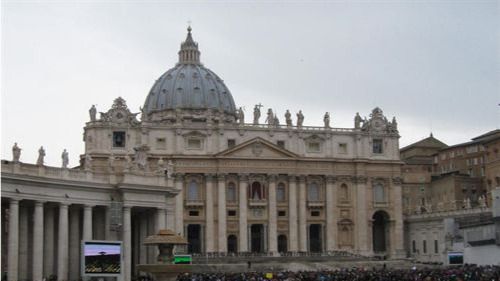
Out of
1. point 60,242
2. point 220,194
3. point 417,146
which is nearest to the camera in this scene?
point 60,242

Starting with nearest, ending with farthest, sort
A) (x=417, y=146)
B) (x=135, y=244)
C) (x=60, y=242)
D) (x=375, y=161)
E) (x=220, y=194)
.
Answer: (x=60, y=242), (x=135, y=244), (x=220, y=194), (x=375, y=161), (x=417, y=146)

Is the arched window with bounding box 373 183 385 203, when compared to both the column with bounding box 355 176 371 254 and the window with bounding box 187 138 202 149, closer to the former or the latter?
the column with bounding box 355 176 371 254

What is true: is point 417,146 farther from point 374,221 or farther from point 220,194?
point 220,194

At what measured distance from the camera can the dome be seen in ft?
446

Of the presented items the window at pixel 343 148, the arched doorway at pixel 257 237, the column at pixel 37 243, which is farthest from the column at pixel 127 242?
the window at pixel 343 148

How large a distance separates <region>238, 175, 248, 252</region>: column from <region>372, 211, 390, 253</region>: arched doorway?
17939mm

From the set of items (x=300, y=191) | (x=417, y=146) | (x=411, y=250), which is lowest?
(x=411, y=250)

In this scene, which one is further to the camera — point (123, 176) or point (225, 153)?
point (225, 153)

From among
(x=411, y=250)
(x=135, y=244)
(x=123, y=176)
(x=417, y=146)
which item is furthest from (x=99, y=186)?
(x=417, y=146)

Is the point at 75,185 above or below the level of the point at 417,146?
below

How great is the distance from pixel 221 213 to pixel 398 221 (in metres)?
23.8

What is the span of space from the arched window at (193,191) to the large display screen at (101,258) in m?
59.9

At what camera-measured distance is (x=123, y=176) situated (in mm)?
60938

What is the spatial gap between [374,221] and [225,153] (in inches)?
901
